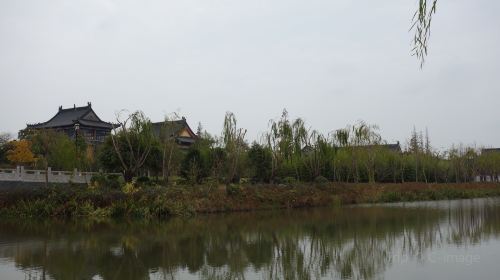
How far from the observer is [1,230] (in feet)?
49.2

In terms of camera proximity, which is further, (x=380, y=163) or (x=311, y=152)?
(x=380, y=163)

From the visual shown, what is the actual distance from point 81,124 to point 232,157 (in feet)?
57.5

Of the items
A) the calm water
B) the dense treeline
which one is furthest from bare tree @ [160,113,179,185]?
the calm water

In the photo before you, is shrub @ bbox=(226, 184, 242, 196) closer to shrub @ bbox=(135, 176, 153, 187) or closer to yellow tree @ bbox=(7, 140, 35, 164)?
shrub @ bbox=(135, 176, 153, 187)

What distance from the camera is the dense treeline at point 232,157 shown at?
24.2m

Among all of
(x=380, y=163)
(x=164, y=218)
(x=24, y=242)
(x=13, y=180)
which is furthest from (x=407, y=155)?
(x=24, y=242)

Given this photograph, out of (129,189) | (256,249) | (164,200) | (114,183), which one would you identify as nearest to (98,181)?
(114,183)

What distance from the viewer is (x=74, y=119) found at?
3856 centimetres

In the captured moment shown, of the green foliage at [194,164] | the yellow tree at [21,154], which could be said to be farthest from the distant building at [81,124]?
the green foliage at [194,164]

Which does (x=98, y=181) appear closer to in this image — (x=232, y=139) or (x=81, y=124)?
(x=232, y=139)

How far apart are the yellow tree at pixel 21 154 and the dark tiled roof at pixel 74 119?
29.4ft

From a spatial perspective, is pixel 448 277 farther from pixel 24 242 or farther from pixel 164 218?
pixel 164 218

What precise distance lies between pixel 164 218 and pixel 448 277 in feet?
43.3

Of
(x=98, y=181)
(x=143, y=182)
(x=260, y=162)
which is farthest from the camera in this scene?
(x=260, y=162)
